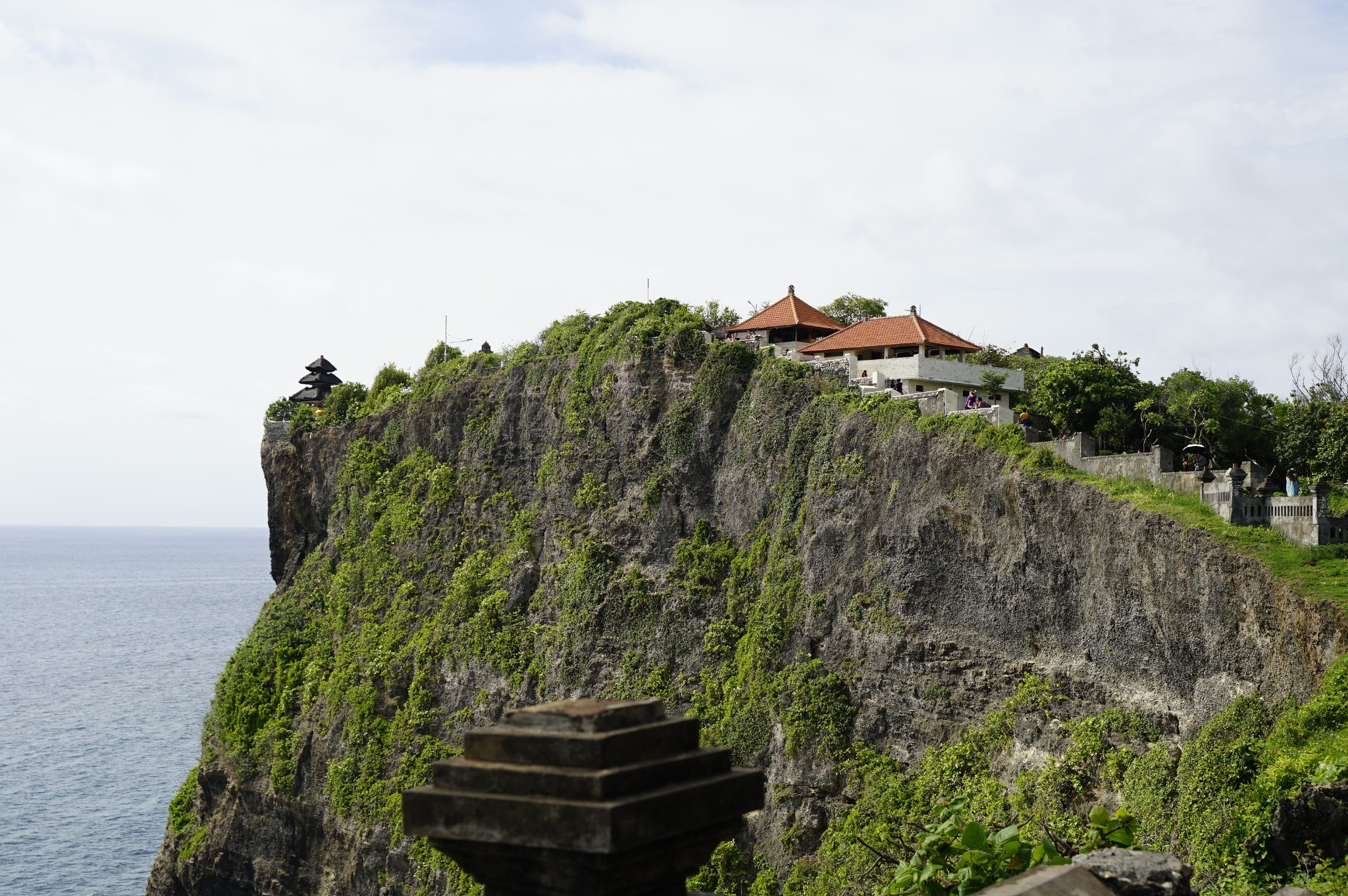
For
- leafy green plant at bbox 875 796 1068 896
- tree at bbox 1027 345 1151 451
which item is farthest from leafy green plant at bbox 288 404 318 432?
leafy green plant at bbox 875 796 1068 896

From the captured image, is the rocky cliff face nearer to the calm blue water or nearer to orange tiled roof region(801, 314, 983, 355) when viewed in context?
orange tiled roof region(801, 314, 983, 355)

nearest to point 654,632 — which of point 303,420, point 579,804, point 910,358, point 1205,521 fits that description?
point 910,358

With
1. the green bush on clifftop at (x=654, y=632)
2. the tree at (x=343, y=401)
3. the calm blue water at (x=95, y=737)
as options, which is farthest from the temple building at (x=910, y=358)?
the calm blue water at (x=95, y=737)

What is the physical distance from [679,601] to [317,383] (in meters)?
30.4

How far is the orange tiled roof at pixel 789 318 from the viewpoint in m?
45.4

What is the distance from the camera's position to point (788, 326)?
45.2 m

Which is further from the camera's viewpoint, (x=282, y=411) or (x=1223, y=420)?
(x=282, y=411)

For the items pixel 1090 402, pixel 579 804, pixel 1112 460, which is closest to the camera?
pixel 579 804

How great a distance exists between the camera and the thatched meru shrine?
60.9 meters

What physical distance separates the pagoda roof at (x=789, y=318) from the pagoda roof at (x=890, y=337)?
8.27ft

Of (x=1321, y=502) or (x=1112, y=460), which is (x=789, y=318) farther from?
(x=1321, y=502)

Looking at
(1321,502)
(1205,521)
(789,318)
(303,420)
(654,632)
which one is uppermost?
(789,318)

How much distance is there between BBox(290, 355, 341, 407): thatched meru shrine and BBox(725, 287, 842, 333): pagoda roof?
78.8 ft

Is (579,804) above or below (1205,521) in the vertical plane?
below
